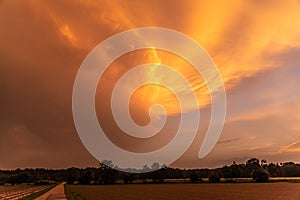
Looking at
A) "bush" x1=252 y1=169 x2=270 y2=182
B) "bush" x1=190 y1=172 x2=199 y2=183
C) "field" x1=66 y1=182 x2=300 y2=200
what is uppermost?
"bush" x1=190 y1=172 x2=199 y2=183

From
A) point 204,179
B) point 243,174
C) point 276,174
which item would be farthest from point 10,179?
point 276,174

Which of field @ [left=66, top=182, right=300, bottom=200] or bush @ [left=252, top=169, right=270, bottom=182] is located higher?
bush @ [left=252, top=169, right=270, bottom=182]

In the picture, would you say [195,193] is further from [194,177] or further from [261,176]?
[194,177]

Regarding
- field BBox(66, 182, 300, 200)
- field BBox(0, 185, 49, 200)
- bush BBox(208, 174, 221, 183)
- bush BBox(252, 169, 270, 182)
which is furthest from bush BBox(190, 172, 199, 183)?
field BBox(66, 182, 300, 200)

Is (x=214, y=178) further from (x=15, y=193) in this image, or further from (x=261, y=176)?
(x=15, y=193)

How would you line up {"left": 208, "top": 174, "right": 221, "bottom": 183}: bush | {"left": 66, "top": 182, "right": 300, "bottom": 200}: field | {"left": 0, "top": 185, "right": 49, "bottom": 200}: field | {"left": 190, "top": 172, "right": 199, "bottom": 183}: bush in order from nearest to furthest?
{"left": 66, "top": 182, "right": 300, "bottom": 200}: field, {"left": 0, "top": 185, "right": 49, "bottom": 200}: field, {"left": 208, "top": 174, "right": 221, "bottom": 183}: bush, {"left": 190, "top": 172, "right": 199, "bottom": 183}: bush

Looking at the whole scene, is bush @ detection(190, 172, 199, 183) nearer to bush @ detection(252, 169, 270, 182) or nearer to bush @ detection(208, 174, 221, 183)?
bush @ detection(208, 174, 221, 183)

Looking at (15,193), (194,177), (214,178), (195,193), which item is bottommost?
(195,193)

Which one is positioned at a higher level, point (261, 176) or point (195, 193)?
point (261, 176)

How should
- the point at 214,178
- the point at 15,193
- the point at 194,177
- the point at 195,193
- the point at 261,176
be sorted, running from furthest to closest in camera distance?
the point at 194,177, the point at 214,178, the point at 261,176, the point at 15,193, the point at 195,193

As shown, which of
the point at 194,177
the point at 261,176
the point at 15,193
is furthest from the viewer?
the point at 194,177

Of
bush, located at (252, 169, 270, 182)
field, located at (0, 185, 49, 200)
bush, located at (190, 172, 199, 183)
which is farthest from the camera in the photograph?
bush, located at (190, 172, 199, 183)

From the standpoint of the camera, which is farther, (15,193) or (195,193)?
(15,193)

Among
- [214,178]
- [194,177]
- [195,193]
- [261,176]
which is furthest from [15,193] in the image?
[261,176]
